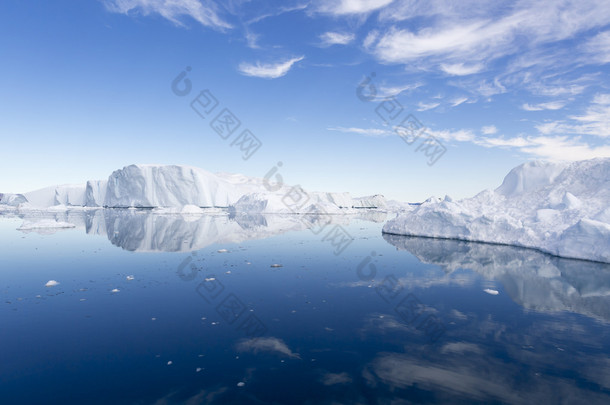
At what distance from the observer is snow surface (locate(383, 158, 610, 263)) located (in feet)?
47.3

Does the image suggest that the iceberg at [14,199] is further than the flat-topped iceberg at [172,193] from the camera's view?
Yes

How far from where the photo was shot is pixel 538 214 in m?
18.8

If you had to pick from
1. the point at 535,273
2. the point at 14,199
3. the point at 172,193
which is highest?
the point at 14,199

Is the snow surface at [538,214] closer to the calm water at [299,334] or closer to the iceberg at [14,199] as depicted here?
the calm water at [299,334]

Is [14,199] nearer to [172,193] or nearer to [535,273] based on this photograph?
[172,193]

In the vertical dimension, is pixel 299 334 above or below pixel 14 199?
below

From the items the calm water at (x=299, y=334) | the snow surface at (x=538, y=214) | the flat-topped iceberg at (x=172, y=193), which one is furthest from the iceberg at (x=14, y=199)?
the snow surface at (x=538, y=214)

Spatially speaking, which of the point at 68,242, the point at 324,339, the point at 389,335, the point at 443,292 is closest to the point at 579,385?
the point at 389,335

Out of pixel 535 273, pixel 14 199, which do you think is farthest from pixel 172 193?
pixel 535 273

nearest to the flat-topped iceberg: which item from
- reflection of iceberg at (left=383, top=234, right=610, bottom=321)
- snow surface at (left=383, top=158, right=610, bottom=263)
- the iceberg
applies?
the iceberg

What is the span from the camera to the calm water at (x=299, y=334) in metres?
4.17

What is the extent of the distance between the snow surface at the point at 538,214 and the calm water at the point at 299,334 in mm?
3288

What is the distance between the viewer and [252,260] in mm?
12922

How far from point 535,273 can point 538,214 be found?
9.43 meters
